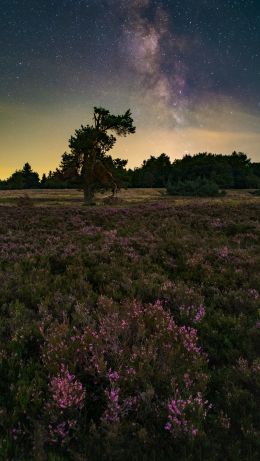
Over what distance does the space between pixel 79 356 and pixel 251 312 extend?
142 inches

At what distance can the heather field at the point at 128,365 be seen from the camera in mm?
3352

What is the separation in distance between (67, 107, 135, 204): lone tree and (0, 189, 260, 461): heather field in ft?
114

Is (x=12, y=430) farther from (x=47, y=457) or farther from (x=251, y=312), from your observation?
(x=251, y=312)

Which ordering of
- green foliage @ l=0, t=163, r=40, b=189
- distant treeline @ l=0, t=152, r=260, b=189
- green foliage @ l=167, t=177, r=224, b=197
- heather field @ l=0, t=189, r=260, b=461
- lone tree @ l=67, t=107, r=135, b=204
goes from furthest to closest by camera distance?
green foliage @ l=0, t=163, r=40, b=189 → distant treeline @ l=0, t=152, r=260, b=189 → green foliage @ l=167, t=177, r=224, b=197 → lone tree @ l=67, t=107, r=135, b=204 → heather field @ l=0, t=189, r=260, b=461

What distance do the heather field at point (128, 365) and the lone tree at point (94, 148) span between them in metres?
34.7


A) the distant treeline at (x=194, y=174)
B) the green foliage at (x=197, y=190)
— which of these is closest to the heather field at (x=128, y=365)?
the green foliage at (x=197, y=190)

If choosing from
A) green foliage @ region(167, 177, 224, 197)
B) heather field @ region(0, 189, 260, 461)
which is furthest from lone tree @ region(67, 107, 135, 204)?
heather field @ region(0, 189, 260, 461)

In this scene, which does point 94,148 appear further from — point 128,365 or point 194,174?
point 194,174

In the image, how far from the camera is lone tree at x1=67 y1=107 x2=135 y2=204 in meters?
41.9

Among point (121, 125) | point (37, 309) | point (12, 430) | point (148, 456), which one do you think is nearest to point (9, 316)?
point (37, 309)

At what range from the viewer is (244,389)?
4.11 m

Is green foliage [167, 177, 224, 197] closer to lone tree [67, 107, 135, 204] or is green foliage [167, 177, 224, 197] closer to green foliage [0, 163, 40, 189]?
lone tree [67, 107, 135, 204]

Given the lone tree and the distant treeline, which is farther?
the distant treeline

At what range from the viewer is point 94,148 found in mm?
43531
